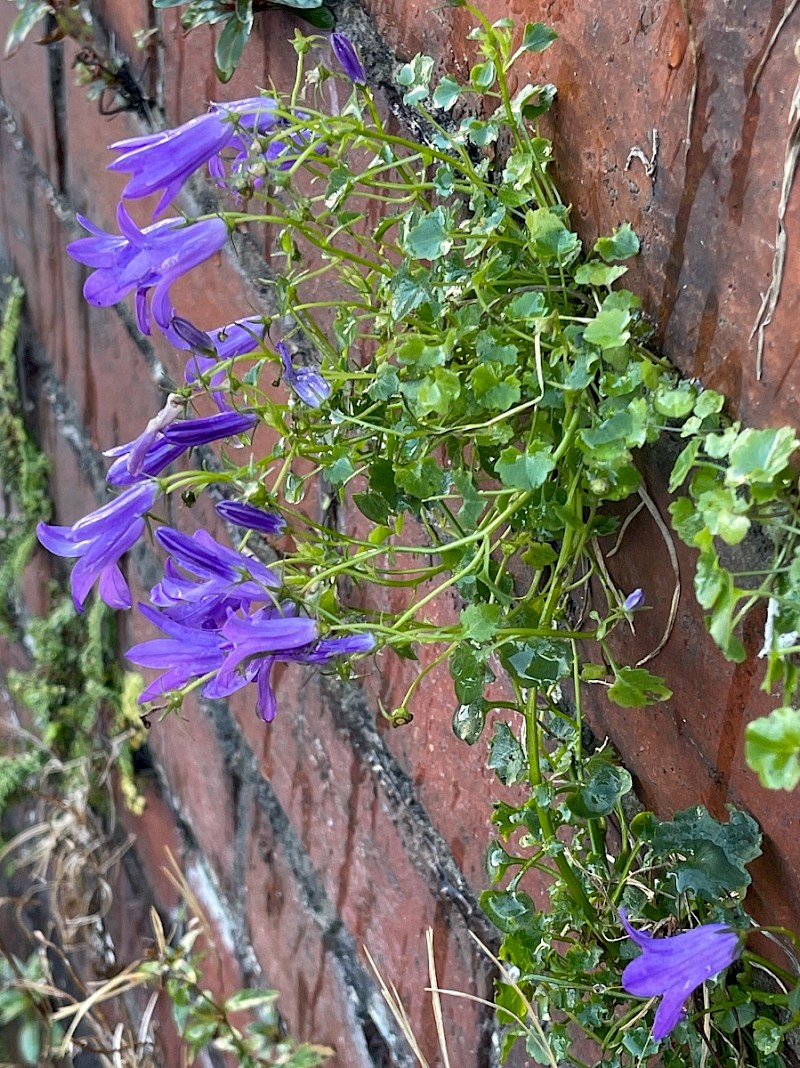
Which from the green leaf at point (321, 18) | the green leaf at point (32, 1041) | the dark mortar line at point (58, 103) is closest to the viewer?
the green leaf at point (321, 18)

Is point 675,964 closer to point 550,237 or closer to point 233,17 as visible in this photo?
point 550,237

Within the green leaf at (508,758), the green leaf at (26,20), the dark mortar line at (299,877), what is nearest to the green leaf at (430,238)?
the green leaf at (508,758)

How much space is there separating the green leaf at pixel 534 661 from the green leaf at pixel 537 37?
0.26 meters

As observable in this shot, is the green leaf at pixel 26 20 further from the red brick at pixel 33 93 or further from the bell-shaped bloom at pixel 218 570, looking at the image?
the bell-shaped bloom at pixel 218 570

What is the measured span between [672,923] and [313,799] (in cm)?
43

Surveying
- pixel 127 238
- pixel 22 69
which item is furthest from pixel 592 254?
pixel 22 69

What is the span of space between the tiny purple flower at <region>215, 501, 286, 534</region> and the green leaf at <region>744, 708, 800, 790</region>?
0.27 m

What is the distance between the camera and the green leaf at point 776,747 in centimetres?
28

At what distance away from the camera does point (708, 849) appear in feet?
1.36

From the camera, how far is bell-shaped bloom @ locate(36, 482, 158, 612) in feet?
1.67

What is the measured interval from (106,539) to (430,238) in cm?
23

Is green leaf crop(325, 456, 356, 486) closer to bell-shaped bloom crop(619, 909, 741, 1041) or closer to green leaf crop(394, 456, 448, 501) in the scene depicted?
green leaf crop(394, 456, 448, 501)

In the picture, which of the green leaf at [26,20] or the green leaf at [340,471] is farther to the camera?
the green leaf at [26,20]

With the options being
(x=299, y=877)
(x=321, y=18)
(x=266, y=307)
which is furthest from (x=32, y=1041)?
(x=321, y=18)
